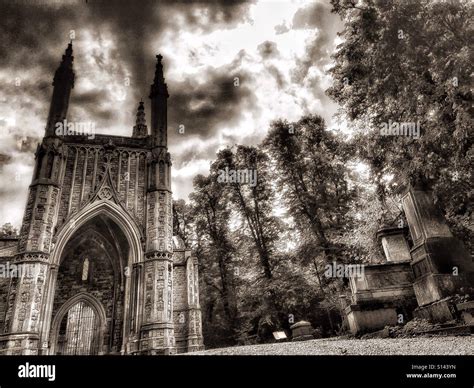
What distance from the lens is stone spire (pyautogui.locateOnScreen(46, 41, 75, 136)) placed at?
16.7 m

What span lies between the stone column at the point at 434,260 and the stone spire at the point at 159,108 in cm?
1352

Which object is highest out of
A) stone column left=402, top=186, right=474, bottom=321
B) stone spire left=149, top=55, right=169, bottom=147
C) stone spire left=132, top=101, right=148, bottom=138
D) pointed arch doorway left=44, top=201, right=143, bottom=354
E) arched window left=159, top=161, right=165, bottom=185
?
stone spire left=132, top=101, right=148, bottom=138

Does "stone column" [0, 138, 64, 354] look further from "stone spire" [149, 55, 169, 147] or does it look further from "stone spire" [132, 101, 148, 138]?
"stone spire" [132, 101, 148, 138]

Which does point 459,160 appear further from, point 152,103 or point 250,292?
point 152,103

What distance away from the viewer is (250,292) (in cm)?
1769

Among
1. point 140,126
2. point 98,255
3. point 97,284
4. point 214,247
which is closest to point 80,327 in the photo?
point 97,284

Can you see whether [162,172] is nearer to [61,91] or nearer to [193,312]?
[61,91]

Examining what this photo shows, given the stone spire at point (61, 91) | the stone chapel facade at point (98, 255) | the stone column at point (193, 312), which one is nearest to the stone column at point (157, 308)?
the stone chapel facade at point (98, 255)

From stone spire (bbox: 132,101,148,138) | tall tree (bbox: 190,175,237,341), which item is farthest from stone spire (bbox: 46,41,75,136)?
tall tree (bbox: 190,175,237,341)

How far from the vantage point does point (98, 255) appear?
17016 millimetres

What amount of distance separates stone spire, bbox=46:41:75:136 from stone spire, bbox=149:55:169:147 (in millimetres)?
4548

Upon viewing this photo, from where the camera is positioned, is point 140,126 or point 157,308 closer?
point 157,308

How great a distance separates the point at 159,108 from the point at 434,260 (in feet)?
53.6
